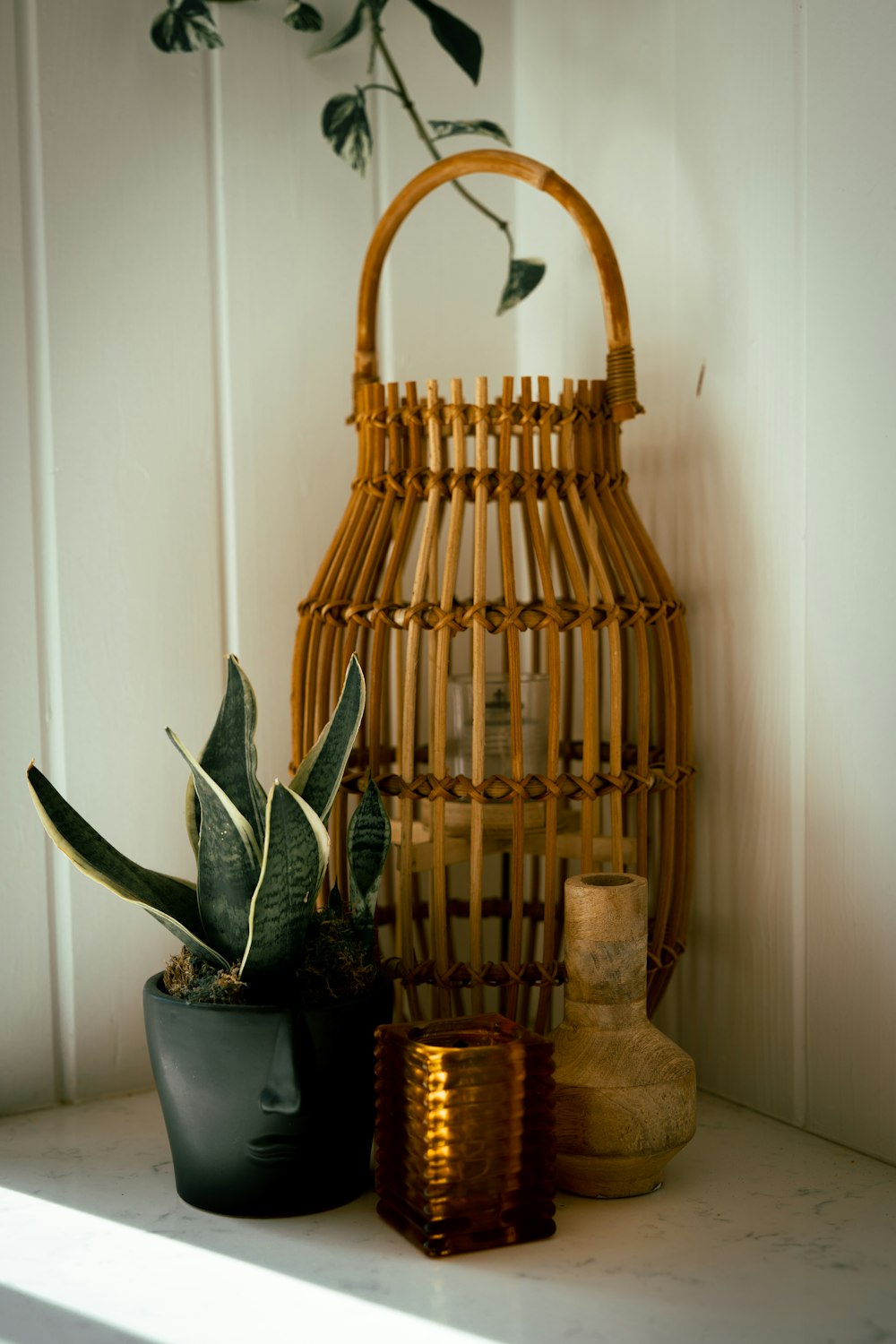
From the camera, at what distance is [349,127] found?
1051 mm

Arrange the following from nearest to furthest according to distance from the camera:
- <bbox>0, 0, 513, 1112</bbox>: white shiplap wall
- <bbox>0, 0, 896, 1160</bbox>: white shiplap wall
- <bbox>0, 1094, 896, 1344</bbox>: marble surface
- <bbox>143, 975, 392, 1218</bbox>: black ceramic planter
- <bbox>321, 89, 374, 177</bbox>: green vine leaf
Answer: <bbox>0, 1094, 896, 1344</bbox>: marble surface < <bbox>143, 975, 392, 1218</bbox>: black ceramic planter < <bbox>0, 0, 896, 1160</bbox>: white shiplap wall < <bbox>0, 0, 513, 1112</bbox>: white shiplap wall < <bbox>321, 89, 374, 177</bbox>: green vine leaf

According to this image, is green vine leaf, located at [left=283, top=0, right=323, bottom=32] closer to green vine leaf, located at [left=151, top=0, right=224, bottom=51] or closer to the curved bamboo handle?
green vine leaf, located at [left=151, top=0, right=224, bottom=51]

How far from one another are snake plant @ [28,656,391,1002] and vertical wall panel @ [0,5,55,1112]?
0.62 ft

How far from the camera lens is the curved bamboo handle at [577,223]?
93 cm

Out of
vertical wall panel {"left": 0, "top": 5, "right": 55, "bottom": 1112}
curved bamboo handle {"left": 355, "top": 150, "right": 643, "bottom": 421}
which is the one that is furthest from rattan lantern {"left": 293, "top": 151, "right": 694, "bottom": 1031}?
vertical wall panel {"left": 0, "top": 5, "right": 55, "bottom": 1112}

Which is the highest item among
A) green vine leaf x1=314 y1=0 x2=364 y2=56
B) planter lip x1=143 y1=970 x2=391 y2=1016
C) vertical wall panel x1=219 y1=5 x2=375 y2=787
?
green vine leaf x1=314 y1=0 x2=364 y2=56

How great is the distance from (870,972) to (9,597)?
677 mm

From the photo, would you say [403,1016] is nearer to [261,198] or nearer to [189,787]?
[189,787]

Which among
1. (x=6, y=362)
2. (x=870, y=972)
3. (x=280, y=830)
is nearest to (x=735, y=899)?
(x=870, y=972)

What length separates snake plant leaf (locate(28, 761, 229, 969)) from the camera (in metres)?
0.73

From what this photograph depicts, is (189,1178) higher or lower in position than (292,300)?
lower

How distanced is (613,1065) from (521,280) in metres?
0.69

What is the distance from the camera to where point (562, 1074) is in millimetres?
759

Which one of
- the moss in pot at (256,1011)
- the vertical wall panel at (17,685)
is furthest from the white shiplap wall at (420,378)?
the moss in pot at (256,1011)
